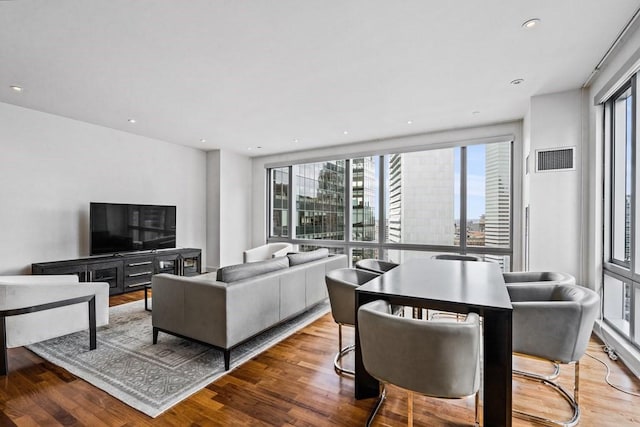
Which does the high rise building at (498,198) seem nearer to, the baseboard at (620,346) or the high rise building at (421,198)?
the high rise building at (421,198)

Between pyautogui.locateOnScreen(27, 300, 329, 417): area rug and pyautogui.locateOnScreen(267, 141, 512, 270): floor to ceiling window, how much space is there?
2.87 m

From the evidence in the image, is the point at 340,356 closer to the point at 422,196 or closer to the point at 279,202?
the point at 422,196

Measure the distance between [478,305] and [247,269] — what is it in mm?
1899

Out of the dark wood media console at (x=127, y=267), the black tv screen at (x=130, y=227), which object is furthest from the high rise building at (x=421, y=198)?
the black tv screen at (x=130, y=227)

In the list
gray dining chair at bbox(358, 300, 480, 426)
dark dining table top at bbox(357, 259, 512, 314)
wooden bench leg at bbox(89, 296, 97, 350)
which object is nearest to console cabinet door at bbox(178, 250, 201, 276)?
wooden bench leg at bbox(89, 296, 97, 350)

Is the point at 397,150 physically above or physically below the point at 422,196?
above

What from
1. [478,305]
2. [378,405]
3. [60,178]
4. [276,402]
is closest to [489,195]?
[478,305]

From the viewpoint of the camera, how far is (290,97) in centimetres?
376

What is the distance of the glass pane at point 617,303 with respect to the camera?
2.89 m

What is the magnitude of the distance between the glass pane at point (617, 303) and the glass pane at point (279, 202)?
5.32 metres

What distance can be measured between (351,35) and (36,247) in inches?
192

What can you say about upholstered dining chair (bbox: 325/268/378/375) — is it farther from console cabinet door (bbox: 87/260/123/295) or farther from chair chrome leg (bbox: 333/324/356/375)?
console cabinet door (bbox: 87/260/123/295)

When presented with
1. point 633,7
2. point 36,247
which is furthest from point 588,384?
point 36,247

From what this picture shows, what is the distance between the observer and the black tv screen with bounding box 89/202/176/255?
15.4ft
